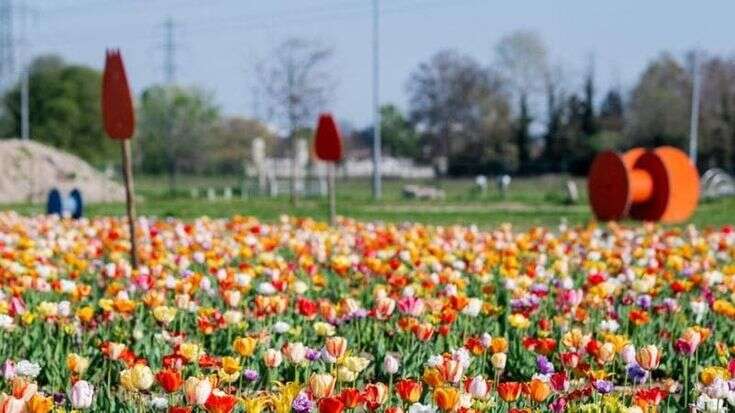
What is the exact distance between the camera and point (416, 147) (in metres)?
70.7

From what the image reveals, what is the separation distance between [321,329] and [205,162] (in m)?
57.1

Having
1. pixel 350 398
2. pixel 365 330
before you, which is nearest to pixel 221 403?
pixel 350 398

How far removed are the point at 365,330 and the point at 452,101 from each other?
160ft

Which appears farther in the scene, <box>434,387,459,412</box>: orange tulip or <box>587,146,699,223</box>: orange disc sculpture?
<box>587,146,699,223</box>: orange disc sculpture

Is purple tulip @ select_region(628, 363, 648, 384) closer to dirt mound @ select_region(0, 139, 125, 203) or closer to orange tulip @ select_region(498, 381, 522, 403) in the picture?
orange tulip @ select_region(498, 381, 522, 403)

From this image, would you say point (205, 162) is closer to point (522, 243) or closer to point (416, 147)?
point (416, 147)

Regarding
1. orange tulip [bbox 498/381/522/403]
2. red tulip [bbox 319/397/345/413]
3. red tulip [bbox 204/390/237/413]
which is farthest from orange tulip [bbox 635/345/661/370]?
red tulip [bbox 204/390/237/413]

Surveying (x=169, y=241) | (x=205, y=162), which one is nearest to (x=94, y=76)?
(x=205, y=162)

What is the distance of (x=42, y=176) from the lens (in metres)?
35.3

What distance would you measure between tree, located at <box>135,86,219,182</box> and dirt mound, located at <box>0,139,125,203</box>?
18702 mm

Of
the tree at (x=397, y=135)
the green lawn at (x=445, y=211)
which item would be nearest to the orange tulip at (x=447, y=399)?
the green lawn at (x=445, y=211)

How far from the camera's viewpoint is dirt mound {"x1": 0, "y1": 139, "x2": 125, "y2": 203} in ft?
110

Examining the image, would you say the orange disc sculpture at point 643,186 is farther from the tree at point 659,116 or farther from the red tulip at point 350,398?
the tree at point 659,116

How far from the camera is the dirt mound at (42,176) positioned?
110ft
